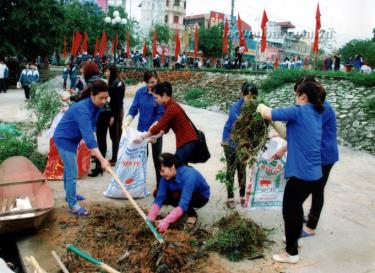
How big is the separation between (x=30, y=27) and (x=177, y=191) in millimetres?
20008

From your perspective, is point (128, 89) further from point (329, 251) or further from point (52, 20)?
point (329, 251)

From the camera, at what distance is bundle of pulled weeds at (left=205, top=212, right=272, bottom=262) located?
3951mm

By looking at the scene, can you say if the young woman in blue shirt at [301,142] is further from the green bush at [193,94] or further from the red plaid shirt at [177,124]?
the green bush at [193,94]

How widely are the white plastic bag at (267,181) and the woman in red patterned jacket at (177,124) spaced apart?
77 centimetres

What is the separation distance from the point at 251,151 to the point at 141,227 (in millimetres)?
1344

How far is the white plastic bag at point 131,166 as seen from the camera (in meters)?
5.11

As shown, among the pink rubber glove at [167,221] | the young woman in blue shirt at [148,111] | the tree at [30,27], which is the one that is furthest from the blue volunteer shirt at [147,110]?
the tree at [30,27]

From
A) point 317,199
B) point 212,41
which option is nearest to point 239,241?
point 317,199

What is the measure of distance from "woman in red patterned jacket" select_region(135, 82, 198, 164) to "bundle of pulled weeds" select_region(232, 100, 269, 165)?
2.16 ft

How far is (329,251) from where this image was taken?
13.8ft

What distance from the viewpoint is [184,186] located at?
13.5 feet

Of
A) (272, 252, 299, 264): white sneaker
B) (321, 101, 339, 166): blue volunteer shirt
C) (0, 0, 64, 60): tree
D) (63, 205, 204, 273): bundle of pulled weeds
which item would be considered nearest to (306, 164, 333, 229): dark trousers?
(321, 101, 339, 166): blue volunteer shirt

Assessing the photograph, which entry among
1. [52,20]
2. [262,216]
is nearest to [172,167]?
[262,216]

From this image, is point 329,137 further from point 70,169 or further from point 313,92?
point 70,169
